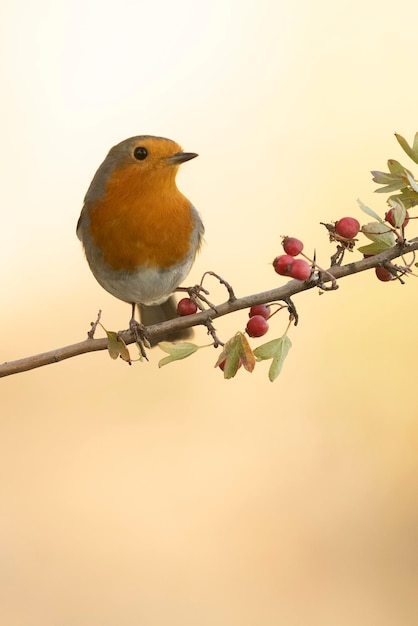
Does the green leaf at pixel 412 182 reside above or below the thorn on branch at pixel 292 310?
above

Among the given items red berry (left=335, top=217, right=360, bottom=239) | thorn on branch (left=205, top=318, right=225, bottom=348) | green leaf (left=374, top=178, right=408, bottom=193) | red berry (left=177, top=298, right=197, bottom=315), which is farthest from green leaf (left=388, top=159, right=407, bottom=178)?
red berry (left=177, top=298, right=197, bottom=315)

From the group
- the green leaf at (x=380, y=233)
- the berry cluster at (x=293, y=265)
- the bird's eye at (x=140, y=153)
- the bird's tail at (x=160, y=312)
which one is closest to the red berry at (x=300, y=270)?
the berry cluster at (x=293, y=265)

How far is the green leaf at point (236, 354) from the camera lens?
1.06 metres

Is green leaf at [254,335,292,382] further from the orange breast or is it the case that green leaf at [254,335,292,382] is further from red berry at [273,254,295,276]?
the orange breast

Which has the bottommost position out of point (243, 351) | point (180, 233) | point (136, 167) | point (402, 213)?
point (243, 351)

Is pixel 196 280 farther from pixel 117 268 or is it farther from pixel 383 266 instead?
pixel 383 266

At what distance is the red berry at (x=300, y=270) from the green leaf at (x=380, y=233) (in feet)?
0.33

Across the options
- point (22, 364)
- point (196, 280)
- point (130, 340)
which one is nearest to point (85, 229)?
point (130, 340)

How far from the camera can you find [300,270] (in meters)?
1.12

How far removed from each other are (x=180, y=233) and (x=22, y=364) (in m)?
0.84

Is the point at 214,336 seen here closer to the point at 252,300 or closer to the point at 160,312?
the point at 252,300

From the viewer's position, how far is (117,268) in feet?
6.27

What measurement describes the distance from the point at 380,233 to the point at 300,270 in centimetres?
13

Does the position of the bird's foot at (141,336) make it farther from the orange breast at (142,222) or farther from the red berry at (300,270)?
the orange breast at (142,222)
